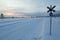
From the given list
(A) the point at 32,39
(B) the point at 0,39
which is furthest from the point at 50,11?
(B) the point at 0,39

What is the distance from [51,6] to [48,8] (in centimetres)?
30

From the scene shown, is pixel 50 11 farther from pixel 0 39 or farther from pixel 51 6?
pixel 0 39

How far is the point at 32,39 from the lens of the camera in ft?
30.2

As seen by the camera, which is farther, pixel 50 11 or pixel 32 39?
pixel 50 11

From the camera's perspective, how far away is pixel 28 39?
30.1 feet

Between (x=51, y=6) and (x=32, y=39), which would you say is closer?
(x=32, y=39)

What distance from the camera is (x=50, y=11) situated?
11.8 m

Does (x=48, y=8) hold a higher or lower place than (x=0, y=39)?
higher

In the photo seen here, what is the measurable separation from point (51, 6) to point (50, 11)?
0.43m

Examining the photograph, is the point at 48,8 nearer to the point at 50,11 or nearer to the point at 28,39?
the point at 50,11

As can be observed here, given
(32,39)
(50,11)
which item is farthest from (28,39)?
(50,11)

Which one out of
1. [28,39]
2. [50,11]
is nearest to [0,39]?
[28,39]

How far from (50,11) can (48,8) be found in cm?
31

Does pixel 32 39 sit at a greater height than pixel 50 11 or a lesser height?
lesser
